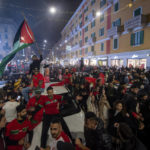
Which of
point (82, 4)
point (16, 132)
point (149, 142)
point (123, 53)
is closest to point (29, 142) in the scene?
point (16, 132)

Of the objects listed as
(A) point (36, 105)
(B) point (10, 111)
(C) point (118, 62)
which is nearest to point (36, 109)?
(A) point (36, 105)

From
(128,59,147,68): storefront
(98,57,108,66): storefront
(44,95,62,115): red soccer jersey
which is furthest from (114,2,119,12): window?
(44,95,62,115): red soccer jersey

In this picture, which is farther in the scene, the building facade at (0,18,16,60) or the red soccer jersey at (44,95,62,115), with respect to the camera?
the building facade at (0,18,16,60)

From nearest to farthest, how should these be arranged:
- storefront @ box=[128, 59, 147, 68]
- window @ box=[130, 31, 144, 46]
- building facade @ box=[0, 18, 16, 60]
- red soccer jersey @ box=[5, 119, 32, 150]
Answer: red soccer jersey @ box=[5, 119, 32, 150] → storefront @ box=[128, 59, 147, 68] → window @ box=[130, 31, 144, 46] → building facade @ box=[0, 18, 16, 60]

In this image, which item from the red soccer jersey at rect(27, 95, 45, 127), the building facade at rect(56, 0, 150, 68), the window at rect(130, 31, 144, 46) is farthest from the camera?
the window at rect(130, 31, 144, 46)

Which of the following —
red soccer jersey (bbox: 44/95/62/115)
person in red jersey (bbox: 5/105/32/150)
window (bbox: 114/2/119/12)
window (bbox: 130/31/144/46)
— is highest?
window (bbox: 114/2/119/12)

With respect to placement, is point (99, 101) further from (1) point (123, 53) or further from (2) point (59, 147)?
(1) point (123, 53)

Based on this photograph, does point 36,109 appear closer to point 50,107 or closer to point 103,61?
point 50,107

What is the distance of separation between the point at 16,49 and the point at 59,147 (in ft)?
16.9

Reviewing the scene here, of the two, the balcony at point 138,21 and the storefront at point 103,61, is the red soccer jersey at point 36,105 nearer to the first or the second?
the balcony at point 138,21

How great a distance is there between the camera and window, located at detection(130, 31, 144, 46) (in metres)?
13.5

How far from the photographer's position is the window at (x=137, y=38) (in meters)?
13.5

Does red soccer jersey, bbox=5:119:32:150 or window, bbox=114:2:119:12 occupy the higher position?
window, bbox=114:2:119:12

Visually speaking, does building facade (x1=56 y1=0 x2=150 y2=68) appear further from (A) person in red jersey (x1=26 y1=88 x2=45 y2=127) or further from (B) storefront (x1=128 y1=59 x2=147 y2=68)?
(A) person in red jersey (x1=26 y1=88 x2=45 y2=127)
